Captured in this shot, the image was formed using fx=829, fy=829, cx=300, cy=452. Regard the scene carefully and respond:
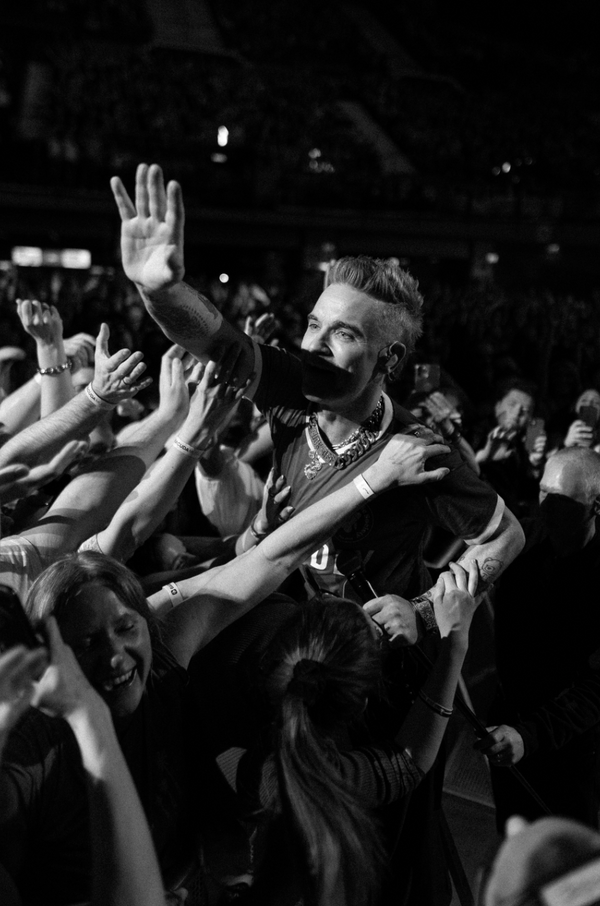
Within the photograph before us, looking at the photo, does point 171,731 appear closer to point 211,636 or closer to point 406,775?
point 211,636

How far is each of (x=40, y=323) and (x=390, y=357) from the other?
46.3 inches

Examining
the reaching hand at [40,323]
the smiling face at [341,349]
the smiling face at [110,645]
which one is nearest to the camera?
the smiling face at [110,645]

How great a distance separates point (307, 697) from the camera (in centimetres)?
125

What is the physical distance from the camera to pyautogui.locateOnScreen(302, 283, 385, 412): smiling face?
186cm

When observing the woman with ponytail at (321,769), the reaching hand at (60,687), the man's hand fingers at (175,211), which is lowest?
the woman with ponytail at (321,769)

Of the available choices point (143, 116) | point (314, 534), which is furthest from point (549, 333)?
point (143, 116)

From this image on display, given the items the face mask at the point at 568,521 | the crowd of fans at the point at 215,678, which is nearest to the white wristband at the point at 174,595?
the crowd of fans at the point at 215,678

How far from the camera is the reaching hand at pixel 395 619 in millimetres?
1562

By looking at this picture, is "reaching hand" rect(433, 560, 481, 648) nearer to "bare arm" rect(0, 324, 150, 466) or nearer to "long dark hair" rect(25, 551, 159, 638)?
"long dark hair" rect(25, 551, 159, 638)

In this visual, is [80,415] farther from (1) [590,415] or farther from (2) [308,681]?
(1) [590,415]

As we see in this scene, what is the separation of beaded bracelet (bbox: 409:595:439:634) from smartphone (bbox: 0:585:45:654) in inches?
32.2

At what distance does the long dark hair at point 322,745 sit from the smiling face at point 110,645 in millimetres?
213

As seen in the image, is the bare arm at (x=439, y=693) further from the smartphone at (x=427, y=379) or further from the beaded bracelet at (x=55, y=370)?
the smartphone at (x=427, y=379)

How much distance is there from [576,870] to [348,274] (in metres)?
1.40
